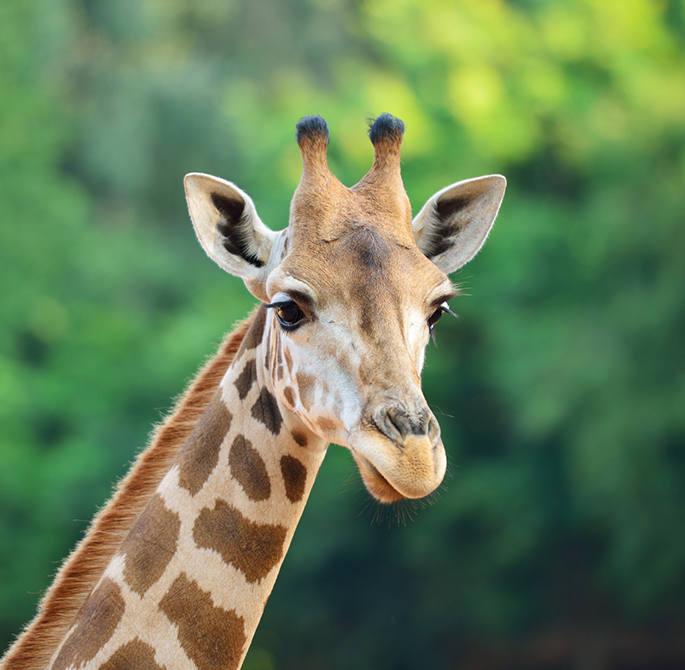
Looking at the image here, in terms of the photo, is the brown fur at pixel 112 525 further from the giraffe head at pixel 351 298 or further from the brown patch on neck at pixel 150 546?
the giraffe head at pixel 351 298

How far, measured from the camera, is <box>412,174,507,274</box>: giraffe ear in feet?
14.3

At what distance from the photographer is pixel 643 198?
1781 cm

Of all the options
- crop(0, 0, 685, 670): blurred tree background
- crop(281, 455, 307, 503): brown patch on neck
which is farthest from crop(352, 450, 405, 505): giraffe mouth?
crop(0, 0, 685, 670): blurred tree background

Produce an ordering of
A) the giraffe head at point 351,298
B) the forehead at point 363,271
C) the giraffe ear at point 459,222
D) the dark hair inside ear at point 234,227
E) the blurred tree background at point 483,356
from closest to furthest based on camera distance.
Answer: the giraffe head at point 351,298, the forehead at point 363,271, the dark hair inside ear at point 234,227, the giraffe ear at point 459,222, the blurred tree background at point 483,356

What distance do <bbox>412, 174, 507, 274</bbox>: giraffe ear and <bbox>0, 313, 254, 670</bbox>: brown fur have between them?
107 centimetres

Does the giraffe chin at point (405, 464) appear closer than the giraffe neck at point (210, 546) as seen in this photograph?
Yes

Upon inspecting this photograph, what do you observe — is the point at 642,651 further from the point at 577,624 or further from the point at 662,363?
the point at 662,363

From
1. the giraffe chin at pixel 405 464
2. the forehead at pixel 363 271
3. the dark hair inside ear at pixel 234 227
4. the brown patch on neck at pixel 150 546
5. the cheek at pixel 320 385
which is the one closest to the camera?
the giraffe chin at pixel 405 464

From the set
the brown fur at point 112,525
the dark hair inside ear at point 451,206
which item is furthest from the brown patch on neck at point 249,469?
the dark hair inside ear at point 451,206

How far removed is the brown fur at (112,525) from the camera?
12.6 ft

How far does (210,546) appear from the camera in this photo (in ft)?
12.3

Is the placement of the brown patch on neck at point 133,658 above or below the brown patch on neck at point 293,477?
below

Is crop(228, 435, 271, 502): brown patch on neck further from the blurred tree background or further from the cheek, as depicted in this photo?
the blurred tree background

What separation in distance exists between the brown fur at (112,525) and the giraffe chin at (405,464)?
1.42m
